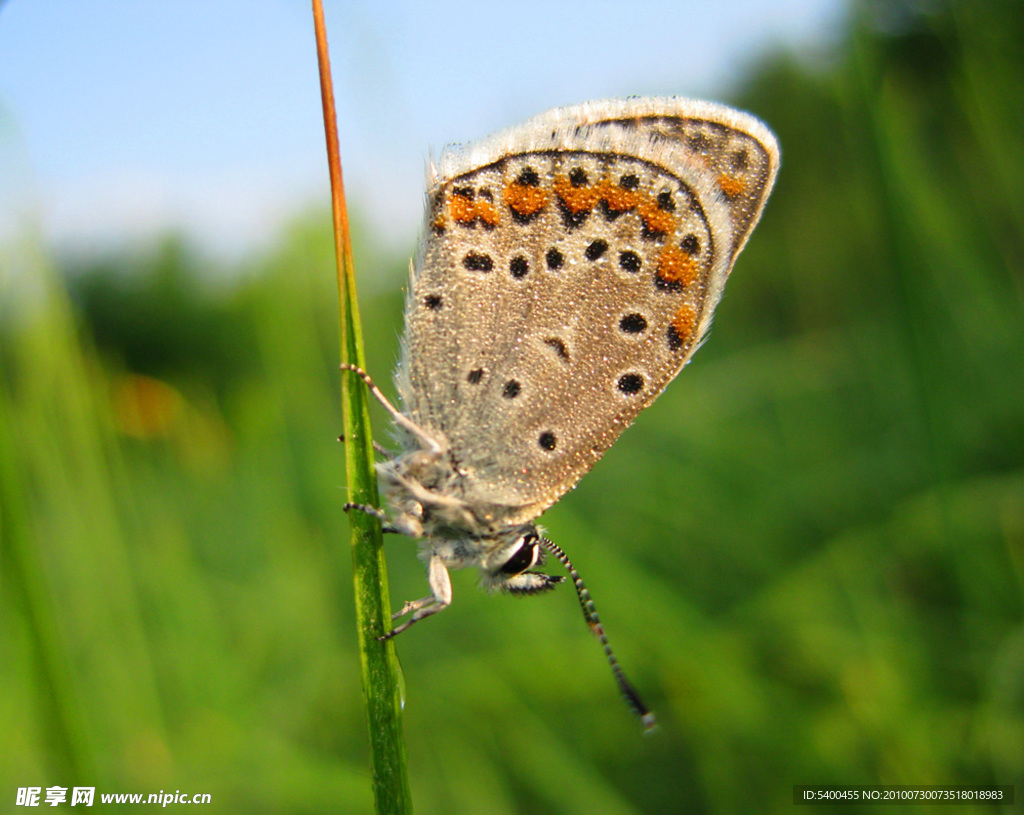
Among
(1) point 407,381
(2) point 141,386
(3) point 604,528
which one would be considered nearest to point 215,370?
(2) point 141,386

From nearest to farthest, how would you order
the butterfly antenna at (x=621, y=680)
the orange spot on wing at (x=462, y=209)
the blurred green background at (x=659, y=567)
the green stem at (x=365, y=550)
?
the green stem at (x=365, y=550), the butterfly antenna at (x=621, y=680), the orange spot on wing at (x=462, y=209), the blurred green background at (x=659, y=567)

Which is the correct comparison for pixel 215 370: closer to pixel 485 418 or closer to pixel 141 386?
pixel 141 386

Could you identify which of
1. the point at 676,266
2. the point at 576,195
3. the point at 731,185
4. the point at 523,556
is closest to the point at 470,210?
the point at 576,195

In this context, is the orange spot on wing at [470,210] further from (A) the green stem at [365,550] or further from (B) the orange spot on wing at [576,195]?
(A) the green stem at [365,550]

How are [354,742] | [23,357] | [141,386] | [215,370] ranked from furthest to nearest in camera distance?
[215,370], [141,386], [354,742], [23,357]

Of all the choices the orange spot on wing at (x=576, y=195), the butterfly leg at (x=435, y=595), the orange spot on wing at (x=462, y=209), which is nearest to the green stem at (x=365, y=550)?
the butterfly leg at (x=435, y=595)

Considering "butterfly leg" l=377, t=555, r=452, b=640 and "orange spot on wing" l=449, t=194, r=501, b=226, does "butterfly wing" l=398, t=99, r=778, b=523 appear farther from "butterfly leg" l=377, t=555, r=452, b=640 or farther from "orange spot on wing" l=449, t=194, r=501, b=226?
"butterfly leg" l=377, t=555, r=452, b=640

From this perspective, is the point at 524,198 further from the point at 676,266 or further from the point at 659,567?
the point at 659,567
